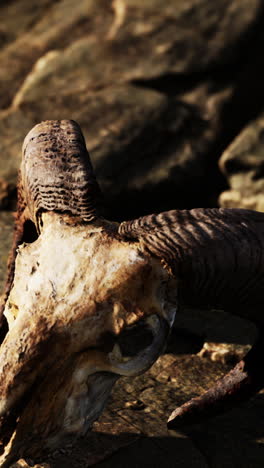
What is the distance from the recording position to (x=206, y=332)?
4301 mm

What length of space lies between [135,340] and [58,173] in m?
0.76

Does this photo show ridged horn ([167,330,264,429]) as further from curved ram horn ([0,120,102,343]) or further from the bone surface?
curved ram horn ([0,120,102,343])

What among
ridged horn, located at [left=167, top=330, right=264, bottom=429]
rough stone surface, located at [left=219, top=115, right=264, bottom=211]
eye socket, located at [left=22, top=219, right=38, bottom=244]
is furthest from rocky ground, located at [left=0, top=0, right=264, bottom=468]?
ridged horn, located at [left=167, top=330, right=264, bottom=429]

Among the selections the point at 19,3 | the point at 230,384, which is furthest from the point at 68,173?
the point at 19,3

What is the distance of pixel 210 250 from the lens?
8.66ft

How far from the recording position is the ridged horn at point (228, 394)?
321cm

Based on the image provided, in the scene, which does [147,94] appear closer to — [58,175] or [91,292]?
[58,175]

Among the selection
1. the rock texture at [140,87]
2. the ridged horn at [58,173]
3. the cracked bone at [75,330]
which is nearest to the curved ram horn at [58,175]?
the ridged horn at [58,173]

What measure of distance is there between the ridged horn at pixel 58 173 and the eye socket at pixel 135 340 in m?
0.47

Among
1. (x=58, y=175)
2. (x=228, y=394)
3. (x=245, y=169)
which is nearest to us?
(x=58, y=175)

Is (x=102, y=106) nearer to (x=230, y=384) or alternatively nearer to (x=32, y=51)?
(x=32, y=51)

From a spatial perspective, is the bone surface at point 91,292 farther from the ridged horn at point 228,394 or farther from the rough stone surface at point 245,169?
the rough stone surface at point 245,169

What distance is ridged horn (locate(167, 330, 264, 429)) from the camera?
3207 millimetres

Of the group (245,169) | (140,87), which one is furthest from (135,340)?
(140,87)
